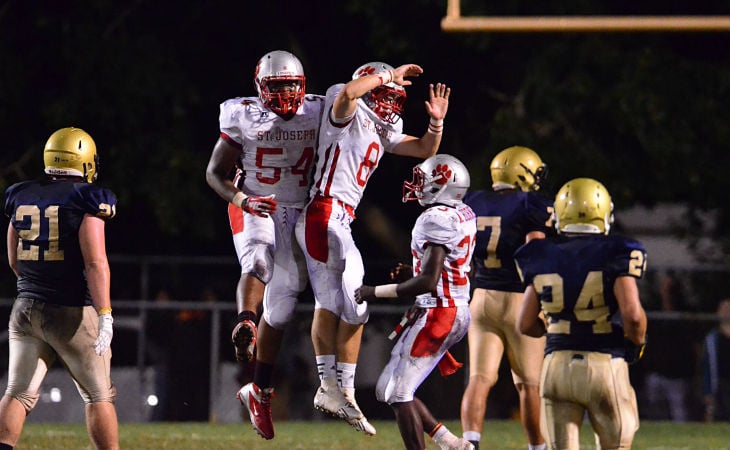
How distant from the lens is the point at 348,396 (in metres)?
8.84

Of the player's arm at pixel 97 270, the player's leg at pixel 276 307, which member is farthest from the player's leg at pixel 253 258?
the player's arm at pixel 97 270

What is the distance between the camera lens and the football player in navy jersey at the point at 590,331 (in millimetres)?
7285

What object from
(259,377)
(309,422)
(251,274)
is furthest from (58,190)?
(309,422)

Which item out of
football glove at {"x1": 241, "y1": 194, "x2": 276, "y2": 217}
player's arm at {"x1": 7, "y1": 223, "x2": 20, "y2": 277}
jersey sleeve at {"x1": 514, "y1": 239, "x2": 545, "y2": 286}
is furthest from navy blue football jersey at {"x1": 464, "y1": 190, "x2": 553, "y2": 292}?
player's arm at {"x1": 7, "y1": 223, "x2": 20, "y2": 277}

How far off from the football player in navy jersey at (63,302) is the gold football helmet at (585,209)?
2.53 metres

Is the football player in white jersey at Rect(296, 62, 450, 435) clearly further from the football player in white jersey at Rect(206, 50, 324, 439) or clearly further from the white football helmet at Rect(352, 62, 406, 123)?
the football player in white jersey at Rect(206, 50, 324, 439)

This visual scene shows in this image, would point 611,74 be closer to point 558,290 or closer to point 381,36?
point 381,36

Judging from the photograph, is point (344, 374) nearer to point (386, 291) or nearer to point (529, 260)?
point (386, 291)

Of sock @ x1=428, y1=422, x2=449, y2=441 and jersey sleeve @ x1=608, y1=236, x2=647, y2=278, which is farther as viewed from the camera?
sock @ x1=428, y1=422, x2=449, y2=441

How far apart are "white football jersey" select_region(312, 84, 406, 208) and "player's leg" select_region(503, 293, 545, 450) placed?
63.4 inches

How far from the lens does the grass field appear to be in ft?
37.6

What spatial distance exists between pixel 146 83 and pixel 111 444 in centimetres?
946

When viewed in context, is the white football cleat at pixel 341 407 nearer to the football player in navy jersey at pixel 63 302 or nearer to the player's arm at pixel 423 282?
the player's arm at pixel 423 282

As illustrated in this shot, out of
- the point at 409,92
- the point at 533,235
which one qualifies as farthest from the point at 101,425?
the point at 409,92
